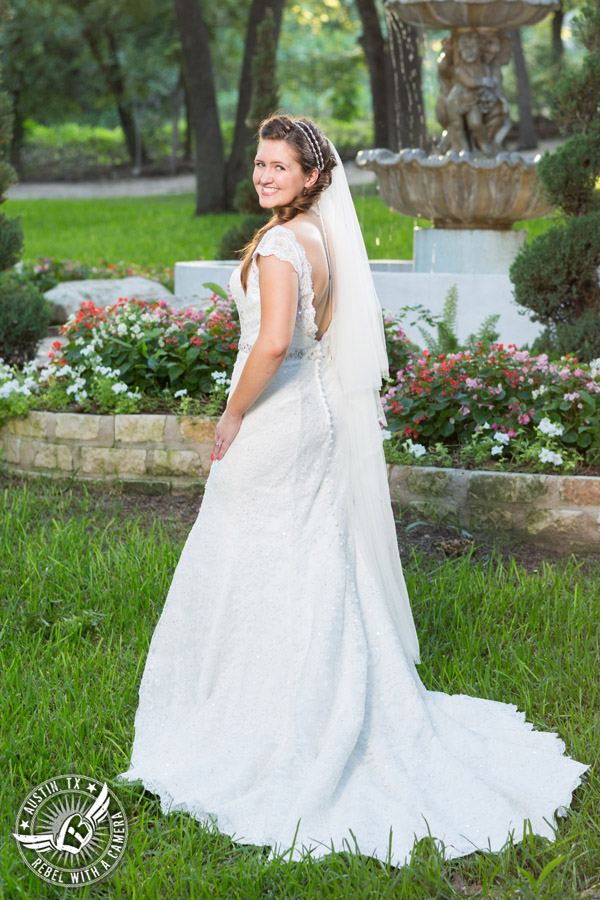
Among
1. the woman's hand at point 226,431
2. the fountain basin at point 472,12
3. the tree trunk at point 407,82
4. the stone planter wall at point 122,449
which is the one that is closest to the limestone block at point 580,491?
the stone planter wall at point 122,449

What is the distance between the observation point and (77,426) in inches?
243

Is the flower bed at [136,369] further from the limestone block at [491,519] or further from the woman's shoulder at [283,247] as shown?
the woman's shoulder at [283,247]

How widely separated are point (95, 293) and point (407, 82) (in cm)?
1201

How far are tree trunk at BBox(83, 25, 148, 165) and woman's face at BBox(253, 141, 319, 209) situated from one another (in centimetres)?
3350

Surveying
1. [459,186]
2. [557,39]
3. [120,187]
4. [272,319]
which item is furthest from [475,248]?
[120,187]

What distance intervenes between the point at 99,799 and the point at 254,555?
2.86 feet

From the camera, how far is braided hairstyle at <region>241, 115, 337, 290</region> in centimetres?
292

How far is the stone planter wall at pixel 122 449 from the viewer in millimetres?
5980

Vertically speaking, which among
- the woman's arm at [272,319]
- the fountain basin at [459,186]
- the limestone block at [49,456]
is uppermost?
the woman's arm at [272,319]

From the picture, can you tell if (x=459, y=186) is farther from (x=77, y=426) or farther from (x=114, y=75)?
(x=114, y=75)

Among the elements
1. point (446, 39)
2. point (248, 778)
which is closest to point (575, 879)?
point (248, 778)

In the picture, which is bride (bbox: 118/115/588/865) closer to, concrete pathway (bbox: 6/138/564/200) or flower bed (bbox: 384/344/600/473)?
flower bed (bbox: 384/344/600/473)

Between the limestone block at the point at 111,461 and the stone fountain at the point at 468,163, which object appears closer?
the limestone block at the point at 111,461

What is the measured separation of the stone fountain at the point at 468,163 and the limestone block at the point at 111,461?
4.67 meters
